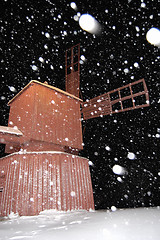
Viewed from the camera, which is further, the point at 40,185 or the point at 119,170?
the point at 119,170

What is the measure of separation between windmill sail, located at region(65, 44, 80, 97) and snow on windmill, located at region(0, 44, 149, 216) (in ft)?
11.8

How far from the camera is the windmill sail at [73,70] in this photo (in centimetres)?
1270

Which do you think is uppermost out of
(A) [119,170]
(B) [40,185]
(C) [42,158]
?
(C) [42,158]

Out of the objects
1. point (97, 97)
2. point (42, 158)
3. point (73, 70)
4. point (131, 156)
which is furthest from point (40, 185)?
point (131, 156)

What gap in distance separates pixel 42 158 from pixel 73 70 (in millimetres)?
8811

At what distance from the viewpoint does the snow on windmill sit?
6.91 meters

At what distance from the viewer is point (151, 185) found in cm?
1439

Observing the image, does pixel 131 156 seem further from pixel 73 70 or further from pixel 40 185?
pixel 40 185

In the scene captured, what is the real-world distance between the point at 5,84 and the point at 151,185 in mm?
15753

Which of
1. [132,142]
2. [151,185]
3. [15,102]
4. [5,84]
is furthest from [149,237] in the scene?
[5,84]

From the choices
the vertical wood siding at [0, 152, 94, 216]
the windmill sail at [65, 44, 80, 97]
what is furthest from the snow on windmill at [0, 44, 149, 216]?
the windmill sail at [65, 44, 80, 97]

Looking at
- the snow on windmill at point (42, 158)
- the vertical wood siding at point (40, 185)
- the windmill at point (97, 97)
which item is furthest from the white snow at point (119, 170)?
the vertical wood siding at point (40, 185)

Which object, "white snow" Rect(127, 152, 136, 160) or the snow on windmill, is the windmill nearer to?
the snow on windmill

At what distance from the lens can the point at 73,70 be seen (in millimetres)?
14102
